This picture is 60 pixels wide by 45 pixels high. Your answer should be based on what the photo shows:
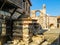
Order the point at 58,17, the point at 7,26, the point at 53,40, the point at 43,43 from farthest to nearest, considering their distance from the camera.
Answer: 1. the point at 58,17
2. the point at 7,26
3. the point at 43,43
4. the point at 53,40

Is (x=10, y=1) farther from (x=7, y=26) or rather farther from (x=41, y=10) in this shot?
(x=41, y=10)

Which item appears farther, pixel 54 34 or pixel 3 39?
pixel 3 39

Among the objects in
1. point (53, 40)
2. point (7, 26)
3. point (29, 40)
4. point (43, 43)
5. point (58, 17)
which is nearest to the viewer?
point (53, 40)

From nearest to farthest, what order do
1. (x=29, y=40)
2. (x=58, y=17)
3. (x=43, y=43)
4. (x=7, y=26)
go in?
(x=43, y=43), (x=29, y=40), (x=7, y=26), (x=58, y=17)

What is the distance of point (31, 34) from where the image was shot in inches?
457

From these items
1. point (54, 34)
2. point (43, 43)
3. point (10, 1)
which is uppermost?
point (10, 1)

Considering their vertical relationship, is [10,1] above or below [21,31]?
above

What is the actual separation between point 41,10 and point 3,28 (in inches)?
1032

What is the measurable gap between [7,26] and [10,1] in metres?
1.74

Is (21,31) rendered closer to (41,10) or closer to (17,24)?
(17,24)

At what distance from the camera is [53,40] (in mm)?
6672

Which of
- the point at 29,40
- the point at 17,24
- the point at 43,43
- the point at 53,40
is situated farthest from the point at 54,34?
the point at 17,24

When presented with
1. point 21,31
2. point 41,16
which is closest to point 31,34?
point 21,31

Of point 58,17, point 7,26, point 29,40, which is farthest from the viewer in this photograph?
point 58,17
